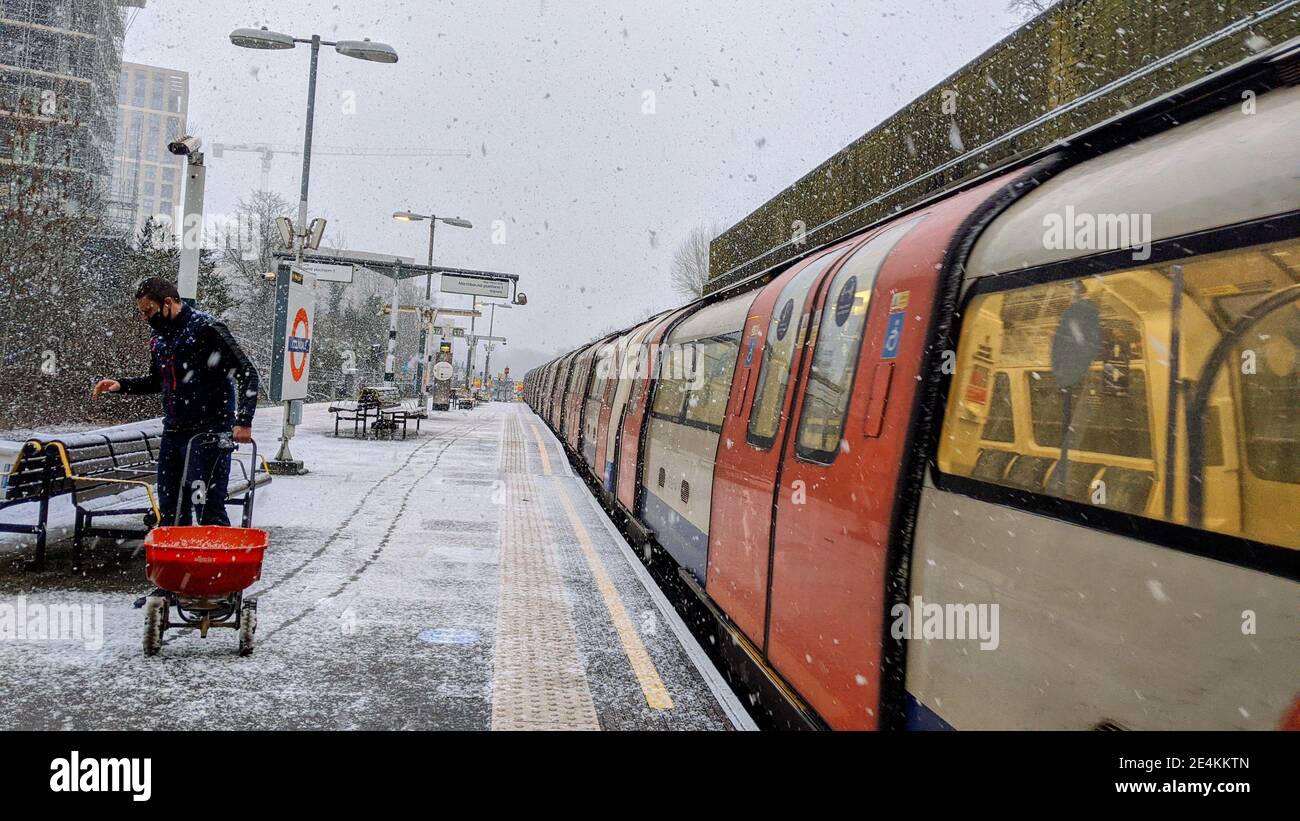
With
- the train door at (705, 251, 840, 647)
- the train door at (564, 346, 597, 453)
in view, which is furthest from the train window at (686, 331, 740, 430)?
the train door at (564, 346, 597, 453)

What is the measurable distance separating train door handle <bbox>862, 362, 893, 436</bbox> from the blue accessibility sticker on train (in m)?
0.04

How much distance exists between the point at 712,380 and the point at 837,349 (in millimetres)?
2513

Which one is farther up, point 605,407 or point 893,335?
point 893,335

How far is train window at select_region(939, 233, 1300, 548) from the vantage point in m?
1.58

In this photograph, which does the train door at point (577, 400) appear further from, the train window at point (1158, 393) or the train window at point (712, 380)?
the train window at point (1158, 393)

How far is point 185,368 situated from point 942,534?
435cm

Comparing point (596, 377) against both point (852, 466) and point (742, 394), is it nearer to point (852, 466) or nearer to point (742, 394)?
point (742, 394)

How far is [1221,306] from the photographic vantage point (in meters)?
1.71

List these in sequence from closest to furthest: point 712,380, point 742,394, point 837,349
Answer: point 837,349, point 742,394, point 712,380

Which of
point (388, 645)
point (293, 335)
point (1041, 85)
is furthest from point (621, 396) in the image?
point (388, 645)

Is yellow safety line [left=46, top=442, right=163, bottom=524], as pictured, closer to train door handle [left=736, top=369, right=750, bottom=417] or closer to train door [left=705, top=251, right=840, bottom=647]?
train door [left=705, top=251, right=840, bottom=647]

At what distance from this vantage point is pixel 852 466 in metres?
3.00
